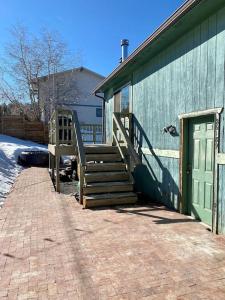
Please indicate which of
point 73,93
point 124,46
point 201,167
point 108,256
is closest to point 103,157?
point 201,167

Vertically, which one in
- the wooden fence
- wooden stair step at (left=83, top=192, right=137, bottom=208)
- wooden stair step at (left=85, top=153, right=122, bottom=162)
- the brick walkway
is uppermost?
the wooden fence

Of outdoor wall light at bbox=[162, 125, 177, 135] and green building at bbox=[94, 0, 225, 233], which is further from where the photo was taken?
outdoor wall light at bbox=[162, 125, 177, 135]

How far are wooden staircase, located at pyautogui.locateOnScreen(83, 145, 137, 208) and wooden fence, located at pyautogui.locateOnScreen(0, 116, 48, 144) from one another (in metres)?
14.0

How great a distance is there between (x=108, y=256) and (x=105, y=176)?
3.44 metres

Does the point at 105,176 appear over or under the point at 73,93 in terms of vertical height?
under

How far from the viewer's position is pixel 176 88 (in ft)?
20.1

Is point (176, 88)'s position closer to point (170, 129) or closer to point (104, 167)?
point (170, 129)

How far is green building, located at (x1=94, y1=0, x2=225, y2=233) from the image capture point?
4.77 m

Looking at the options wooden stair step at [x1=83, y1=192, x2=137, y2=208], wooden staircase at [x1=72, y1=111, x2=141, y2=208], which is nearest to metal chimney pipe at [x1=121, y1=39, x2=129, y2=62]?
wooden staircase at [x1=72, y1=111, x2=141, y2=208]

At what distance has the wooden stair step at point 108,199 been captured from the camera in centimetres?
658

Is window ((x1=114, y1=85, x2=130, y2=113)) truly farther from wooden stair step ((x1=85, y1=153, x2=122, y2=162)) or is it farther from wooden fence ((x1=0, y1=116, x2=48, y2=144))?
wooden fence ((x1=0, y1=116, x2=48, y2=144))

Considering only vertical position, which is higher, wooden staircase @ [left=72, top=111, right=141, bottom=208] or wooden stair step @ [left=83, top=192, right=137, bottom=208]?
wooden staircase @ [left=72, top=111, right=141, bottom=208]

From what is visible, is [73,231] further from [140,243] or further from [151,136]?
[151,136]

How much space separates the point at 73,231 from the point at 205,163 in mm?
2612
